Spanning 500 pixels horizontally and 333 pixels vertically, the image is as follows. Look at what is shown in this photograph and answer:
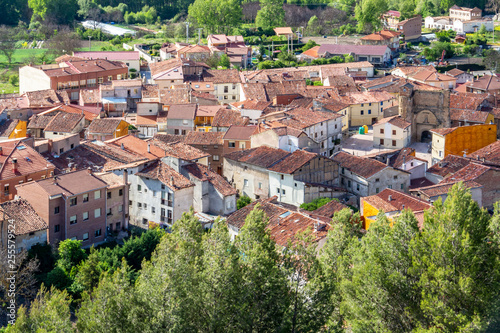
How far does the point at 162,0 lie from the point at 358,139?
6197 cm

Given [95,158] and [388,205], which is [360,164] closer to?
[388,205]

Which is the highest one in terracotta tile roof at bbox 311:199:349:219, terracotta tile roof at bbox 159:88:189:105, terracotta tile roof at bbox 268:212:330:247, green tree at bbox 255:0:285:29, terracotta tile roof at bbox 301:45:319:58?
green tree at bbox 255:0:285:29

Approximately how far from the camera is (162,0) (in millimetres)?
104000

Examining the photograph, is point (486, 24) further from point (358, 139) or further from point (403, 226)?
point (403, 226)

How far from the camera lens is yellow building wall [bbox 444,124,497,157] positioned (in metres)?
44.2

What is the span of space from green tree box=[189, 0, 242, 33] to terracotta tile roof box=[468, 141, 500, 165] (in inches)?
1953

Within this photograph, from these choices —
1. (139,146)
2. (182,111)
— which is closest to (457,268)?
(139,146)

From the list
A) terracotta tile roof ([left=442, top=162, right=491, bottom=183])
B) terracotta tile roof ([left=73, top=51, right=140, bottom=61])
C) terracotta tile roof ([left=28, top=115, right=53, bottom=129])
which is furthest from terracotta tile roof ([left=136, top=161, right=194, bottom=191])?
terracotta tile roof ([left=73, top=51, right=140, bottom=61])

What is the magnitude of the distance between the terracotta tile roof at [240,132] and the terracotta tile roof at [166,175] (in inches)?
261

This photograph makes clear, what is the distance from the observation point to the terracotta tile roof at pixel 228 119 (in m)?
45.8

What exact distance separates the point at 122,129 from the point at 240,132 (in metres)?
7.68

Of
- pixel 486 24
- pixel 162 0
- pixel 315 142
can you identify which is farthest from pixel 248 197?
pixel 162 0

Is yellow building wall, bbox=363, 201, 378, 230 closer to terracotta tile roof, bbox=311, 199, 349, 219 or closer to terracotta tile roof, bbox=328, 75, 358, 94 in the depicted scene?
terracotta tile roof, bbox=311, 199, 349, 219

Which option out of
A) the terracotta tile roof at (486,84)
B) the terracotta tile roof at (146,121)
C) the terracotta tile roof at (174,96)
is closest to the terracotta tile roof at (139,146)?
the terracotta tile roof at (146,121)
